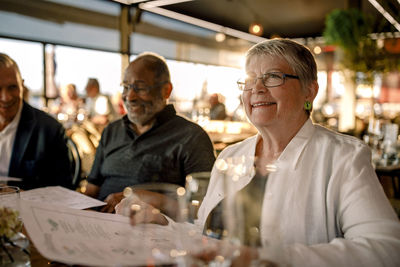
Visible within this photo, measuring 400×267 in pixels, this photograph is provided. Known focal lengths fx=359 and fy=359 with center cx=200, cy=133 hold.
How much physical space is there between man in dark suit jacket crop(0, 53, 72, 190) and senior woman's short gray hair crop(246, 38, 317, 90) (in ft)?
4.56

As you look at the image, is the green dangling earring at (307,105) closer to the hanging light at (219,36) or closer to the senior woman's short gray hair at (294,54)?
the senior woman's short gray hair at (294,54)

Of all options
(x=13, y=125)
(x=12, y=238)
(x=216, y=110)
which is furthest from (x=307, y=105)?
(x=216, y=110)

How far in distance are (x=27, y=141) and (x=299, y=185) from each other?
5.27ft

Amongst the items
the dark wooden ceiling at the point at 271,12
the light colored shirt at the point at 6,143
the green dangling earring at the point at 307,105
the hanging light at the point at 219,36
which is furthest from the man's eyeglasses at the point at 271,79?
the hanging light at the point at 219,36

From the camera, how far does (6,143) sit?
2.09m

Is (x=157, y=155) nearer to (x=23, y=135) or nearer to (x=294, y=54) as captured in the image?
(x=23, y=135)

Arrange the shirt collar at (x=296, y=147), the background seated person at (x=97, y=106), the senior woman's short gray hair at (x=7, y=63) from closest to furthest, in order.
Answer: the shirt collar at (x=296, y=147)
the senior woman's short gray hair at (x=7, y=63)
the background seated person at (x=97, y=106)

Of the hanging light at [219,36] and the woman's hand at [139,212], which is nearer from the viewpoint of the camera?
the woman's hand at [139,212]

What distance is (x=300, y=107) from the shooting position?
4.34 ft

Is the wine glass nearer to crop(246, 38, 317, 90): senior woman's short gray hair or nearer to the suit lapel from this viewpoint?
crop(246, 38, 317, 90): senior woman's short gray hair

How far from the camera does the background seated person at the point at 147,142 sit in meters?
1.94

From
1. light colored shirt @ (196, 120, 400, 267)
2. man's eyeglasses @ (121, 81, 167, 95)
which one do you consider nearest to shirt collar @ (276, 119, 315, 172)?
light colored shirt @ (196, 120, 400, 267)

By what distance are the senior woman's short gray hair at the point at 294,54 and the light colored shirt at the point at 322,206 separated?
0.18m

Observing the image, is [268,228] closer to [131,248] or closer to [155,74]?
[131,248]
